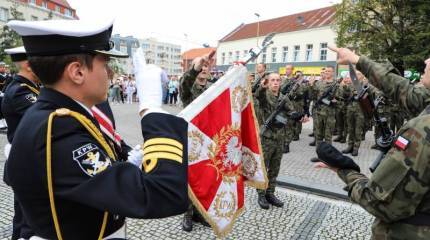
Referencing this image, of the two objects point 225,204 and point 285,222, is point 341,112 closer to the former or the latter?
point 285,222

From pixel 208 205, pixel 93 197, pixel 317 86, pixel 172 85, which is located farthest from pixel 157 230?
pixel 172 85

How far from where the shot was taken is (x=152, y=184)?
1167mm

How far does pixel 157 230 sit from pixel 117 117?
1061cm

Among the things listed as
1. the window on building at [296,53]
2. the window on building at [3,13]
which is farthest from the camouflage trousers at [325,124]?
the window on building at [3,13]

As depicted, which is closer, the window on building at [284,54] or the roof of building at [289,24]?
the roof of building at [289,24]

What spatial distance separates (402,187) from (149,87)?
4.13 ft

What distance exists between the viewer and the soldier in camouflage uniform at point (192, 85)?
12.1 ft

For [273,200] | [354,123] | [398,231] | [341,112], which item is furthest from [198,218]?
[341,112]

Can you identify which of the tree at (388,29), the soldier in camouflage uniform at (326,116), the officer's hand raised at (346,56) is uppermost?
the tree at (388,29)

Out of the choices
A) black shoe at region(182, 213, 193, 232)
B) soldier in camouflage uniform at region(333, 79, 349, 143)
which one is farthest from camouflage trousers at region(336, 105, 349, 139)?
black shoe at region(182, 213, 193, 232)

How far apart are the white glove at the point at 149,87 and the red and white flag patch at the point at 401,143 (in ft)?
3.77

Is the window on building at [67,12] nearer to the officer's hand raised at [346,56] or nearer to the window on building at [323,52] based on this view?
the window on building at [323,52]

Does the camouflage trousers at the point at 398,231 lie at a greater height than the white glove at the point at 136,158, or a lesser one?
lesser

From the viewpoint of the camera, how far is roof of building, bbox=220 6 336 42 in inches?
1598
